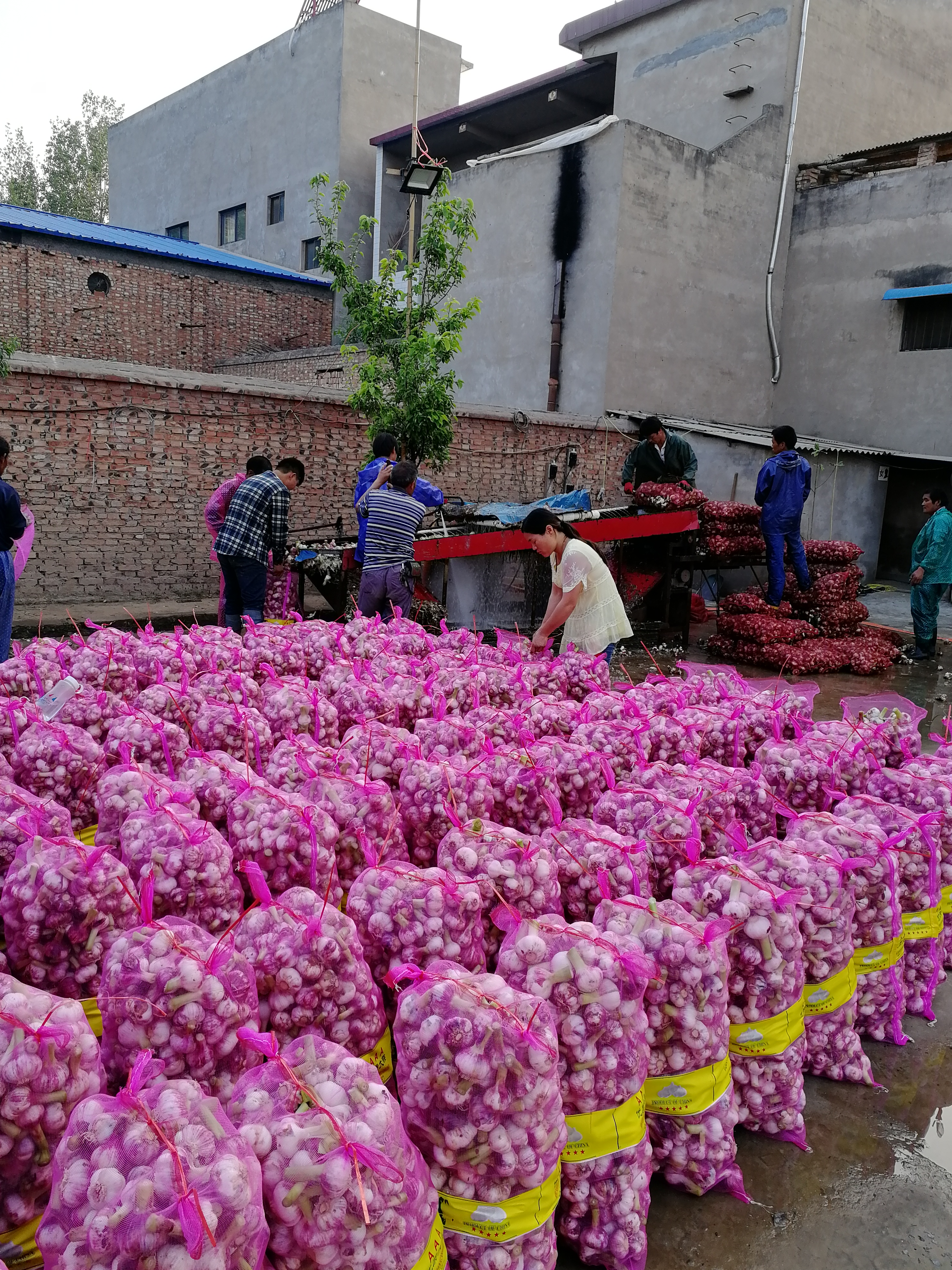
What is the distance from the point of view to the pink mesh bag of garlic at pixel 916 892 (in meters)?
2.81

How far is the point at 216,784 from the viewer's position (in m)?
2.54

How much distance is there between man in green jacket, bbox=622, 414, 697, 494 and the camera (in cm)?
950

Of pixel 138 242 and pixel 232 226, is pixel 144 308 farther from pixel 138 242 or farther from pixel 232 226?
pixel 232 226

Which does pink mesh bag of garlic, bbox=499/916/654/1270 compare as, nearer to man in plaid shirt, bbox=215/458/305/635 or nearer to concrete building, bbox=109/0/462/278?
man in plaid shirt, bbox=215/458/305/635

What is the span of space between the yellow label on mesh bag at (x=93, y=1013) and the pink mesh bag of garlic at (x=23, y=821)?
0.35 meters

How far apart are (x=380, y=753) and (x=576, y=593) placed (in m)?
2.17

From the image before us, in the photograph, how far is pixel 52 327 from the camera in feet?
59.8

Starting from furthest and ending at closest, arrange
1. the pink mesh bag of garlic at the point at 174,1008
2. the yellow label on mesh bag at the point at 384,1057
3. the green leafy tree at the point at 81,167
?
the green leafy tree at the point at 81,167 < the yellow label on mesh bag at the point at 384,1057 < the pink mesh bag of garlic at the point at 174,1008

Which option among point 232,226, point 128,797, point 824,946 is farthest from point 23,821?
point 232,226

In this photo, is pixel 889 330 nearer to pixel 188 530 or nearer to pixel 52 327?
pixel 188 530

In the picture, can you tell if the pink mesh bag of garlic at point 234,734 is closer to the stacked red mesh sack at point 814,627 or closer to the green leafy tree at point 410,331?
Result: the stacked red mesh sack at point 814,627

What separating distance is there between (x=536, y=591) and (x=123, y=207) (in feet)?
95.0

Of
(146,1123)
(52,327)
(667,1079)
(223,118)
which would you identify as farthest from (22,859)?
(223,118)

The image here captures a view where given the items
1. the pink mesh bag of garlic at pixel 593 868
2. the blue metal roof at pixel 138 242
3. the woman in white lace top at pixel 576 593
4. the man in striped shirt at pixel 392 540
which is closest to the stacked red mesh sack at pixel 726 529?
the man in striped shirt at pixel 392 540
